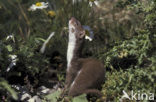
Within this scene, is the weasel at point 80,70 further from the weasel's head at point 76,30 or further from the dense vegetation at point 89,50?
the dense vegetation at point 89,50

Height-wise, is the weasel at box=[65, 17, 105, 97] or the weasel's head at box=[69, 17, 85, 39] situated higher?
the weasel's head at box=[69, 17, 85, 39]

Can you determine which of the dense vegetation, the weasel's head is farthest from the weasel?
the dense vegetation

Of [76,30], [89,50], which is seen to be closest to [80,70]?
[76,30]

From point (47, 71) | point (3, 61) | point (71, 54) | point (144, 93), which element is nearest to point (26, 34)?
point (47, 71)

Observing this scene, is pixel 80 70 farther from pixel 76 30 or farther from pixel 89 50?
pixel 89 50

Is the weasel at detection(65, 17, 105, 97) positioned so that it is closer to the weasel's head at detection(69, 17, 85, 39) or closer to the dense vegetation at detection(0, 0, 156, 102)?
the weasel's head at detection(69, 17, 85, 39)

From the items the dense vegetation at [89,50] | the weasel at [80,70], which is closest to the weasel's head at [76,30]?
the weasel at [80,70]

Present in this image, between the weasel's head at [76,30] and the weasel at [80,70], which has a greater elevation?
the weasel's head at [76,30]
